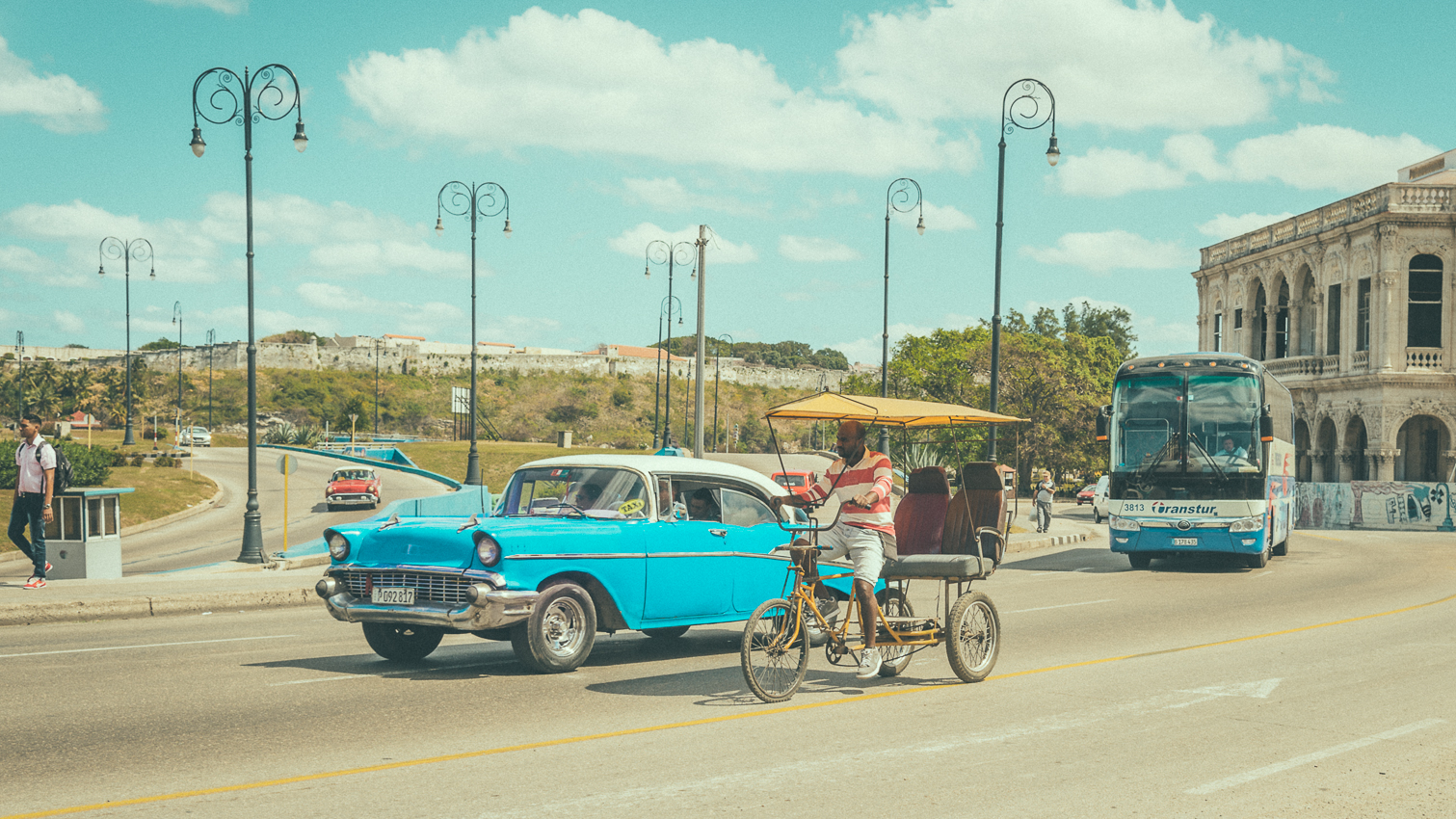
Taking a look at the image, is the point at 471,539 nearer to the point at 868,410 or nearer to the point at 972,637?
the point at 868,410

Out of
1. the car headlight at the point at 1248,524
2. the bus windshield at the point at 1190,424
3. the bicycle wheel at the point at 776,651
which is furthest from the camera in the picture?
the bus windshield at the point at 1190,424

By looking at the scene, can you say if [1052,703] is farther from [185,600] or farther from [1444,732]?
[185,600]

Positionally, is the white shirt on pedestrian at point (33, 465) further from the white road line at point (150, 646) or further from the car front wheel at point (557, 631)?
the car front wheel at point (557, 631)

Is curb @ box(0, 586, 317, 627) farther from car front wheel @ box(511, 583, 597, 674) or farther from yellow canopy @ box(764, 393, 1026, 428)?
yellow canopy @ box(764, 393, 1026, 428)

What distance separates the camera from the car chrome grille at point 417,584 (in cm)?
882

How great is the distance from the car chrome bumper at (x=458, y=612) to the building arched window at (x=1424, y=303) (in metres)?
49.8

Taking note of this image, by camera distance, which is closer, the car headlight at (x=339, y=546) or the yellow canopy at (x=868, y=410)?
the yellow canopy at (x=868, y=410)

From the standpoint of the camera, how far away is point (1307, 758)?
659cm

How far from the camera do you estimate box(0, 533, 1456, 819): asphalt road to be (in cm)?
560

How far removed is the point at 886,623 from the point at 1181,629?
5.52 meters

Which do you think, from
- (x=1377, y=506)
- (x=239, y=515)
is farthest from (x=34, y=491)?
(x=1377, y=506)

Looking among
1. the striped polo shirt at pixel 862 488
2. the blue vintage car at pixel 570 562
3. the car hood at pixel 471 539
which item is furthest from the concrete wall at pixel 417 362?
the striped polo shirt at pixel 862 488

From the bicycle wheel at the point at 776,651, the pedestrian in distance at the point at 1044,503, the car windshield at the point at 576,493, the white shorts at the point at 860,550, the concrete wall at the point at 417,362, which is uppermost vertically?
the concrete wall at the point at 417,362

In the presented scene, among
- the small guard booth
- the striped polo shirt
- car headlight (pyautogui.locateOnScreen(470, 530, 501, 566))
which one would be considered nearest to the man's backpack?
the small guard booth
